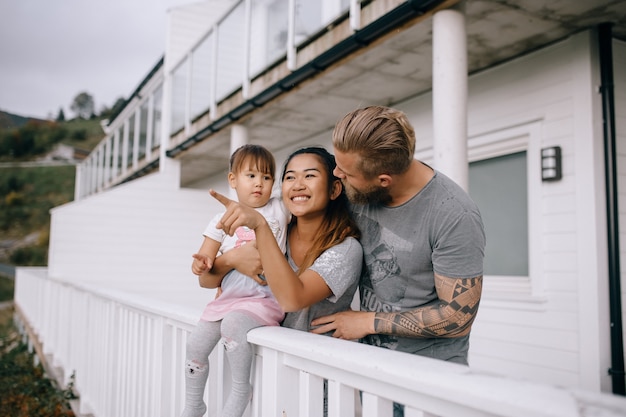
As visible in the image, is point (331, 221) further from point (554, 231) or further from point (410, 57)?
point (410, 57)

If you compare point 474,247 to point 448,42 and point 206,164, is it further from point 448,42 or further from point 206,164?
point 206,164

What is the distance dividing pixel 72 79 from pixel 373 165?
6140 inches

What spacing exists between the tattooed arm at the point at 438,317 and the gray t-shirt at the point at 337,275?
0.41 feet

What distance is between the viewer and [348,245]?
1.67 m

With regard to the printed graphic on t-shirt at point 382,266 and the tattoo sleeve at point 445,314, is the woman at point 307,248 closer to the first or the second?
the printed graphic on t-shirt at point 382,266

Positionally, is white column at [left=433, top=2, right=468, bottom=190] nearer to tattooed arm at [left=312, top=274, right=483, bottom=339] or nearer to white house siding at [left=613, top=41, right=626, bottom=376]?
white house siding at [left=613, top=41, right=626, bottom=376]

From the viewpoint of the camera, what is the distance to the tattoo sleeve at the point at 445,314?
4.78 feet

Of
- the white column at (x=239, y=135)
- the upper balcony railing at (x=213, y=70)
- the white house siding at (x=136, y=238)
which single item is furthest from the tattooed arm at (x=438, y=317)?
the white house siding at (x=136, y=238)

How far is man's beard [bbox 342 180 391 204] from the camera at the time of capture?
1.59 meters

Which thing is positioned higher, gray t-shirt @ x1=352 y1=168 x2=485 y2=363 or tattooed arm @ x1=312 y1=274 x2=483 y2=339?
gray t-shirt @ x1=352 y1=168 x2=485 y2=363

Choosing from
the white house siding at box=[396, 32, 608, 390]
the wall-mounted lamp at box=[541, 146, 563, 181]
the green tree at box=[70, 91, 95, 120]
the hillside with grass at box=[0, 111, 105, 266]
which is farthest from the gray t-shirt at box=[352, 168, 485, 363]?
the green tree at box=[70, 91, 95, 120]

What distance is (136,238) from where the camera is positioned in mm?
9656

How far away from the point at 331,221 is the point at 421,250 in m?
0.36

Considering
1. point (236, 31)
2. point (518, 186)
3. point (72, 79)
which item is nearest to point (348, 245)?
point (518, 186)
